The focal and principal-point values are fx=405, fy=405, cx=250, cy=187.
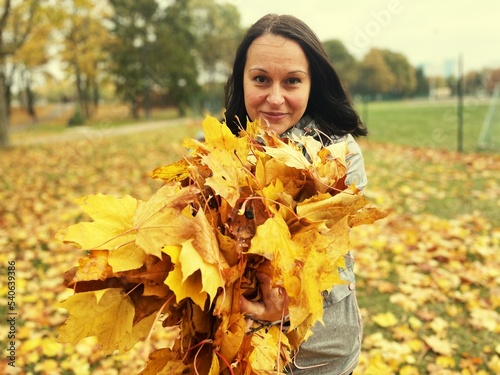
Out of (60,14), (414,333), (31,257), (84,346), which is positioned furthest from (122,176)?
(414,333)

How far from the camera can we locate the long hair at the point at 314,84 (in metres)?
1.44

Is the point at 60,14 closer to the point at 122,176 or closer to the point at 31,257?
the point at 122,176

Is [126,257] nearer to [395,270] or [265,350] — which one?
[265,350]

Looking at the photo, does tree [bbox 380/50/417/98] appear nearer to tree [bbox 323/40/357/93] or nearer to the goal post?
tree [bbox 323/40/357/93]

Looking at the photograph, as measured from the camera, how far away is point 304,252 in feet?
2.85

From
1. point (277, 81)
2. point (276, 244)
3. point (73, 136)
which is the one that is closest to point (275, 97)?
point (277, 81)

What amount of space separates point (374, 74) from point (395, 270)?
2163 inches

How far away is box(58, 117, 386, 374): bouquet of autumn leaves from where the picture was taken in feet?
2.58

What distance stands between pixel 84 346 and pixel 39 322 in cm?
52

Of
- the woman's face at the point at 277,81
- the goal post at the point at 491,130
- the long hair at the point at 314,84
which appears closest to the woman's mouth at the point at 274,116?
the woman's face at the point at 277,81

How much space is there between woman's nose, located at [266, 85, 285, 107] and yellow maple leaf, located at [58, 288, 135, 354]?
834 millimetres

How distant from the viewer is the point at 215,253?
80 centimetres

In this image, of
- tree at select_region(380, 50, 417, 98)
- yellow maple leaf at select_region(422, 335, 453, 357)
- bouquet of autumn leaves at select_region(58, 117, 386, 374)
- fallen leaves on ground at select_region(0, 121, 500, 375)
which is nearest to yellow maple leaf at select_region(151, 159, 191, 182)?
bouquet of autumn leaves at select_region(58, 117, 386, 374)

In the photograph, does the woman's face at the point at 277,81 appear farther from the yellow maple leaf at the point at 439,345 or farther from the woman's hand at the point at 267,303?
the yellow maple leaf at the point at 439,345
